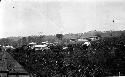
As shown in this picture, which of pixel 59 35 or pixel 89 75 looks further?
pixel 59 35

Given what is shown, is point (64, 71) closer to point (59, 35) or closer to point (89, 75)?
point (89, 75)

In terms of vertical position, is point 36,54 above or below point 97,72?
above

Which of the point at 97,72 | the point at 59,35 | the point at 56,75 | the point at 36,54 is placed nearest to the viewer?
the point at 56,75

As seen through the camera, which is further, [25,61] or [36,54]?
[36,54]

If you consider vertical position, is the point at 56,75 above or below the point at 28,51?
below

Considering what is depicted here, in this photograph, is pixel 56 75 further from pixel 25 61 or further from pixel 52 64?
pixel 25 61

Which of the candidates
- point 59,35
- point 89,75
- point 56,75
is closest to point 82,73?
point 89,75

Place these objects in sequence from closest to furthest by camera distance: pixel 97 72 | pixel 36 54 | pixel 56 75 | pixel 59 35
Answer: pixel 56 75 < pixel 97 72 < pixel 36 54 < pixel 59 35

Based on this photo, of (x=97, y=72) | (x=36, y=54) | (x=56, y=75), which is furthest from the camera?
(x=36, y=54)

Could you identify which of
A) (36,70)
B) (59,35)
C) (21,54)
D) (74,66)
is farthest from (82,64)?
(59,35)
